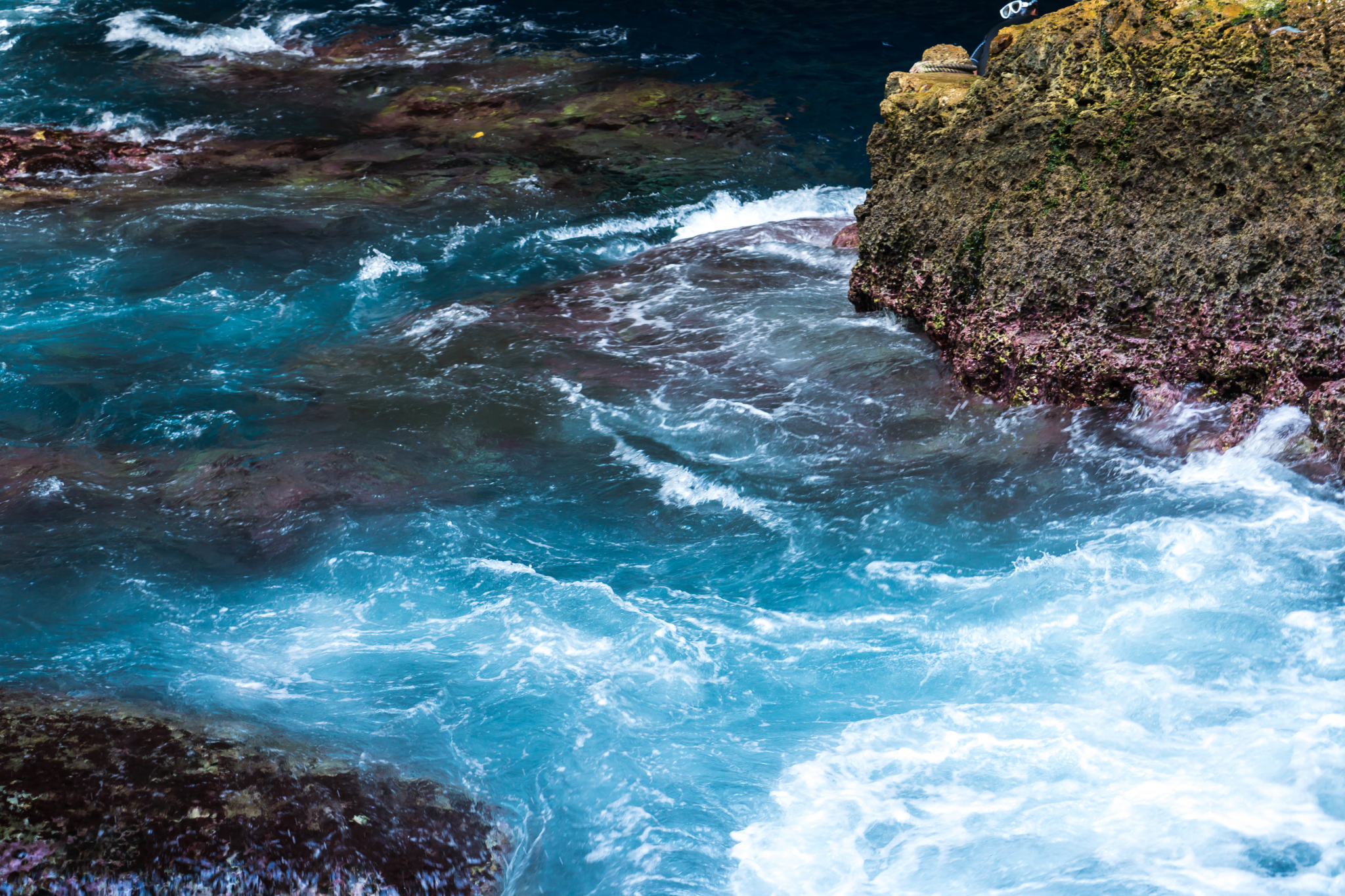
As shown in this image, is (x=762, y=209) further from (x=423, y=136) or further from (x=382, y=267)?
(x=423, y=136)

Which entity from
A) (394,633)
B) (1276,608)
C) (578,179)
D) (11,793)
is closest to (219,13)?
(578,179)

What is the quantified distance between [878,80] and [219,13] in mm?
9312

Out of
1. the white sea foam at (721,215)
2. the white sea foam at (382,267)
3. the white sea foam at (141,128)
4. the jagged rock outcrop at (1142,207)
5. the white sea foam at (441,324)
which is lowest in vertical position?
the white sea foam at (441,324)

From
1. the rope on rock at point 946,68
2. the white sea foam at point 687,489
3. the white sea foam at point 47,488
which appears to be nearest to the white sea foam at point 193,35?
the white sea foam at point 47,488

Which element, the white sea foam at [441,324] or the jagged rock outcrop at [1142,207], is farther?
the white sea foam at [441,324]

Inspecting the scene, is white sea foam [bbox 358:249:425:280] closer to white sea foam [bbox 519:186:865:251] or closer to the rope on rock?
white sea foam [bbox 519:186:865:251]

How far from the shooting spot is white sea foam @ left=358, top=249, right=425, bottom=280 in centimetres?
794

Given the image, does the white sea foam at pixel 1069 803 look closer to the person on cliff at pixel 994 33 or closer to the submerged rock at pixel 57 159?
the person on cliff at pixel 994 33

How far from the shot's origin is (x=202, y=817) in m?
3.00

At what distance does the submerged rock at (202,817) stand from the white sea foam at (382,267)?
16.3 feet

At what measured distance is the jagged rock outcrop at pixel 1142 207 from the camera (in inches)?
175

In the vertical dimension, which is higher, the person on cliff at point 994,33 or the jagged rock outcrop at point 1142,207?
the person on cliff at point 994,33

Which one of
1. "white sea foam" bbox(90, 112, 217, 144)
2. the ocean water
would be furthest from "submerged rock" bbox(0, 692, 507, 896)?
"white sea foam" bbox(90, 112, 217, 144)

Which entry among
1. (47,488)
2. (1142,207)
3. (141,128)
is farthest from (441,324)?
(141,128)
